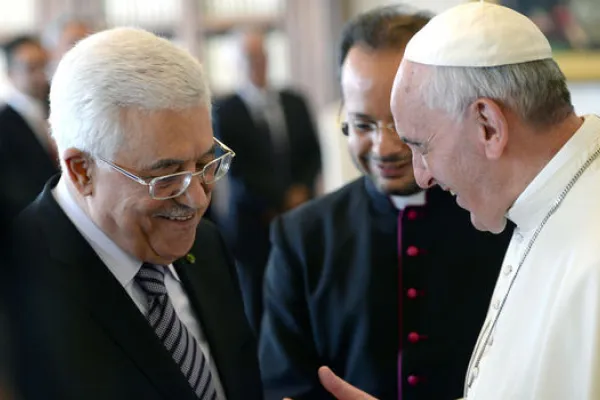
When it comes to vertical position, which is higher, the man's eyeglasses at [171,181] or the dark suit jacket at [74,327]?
the man's eyeglasses at [171,181]

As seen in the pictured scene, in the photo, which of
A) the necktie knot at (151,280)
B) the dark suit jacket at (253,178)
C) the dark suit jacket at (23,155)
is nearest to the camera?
the necktie knot at (151,280)

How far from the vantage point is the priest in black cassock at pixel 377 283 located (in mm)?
2201

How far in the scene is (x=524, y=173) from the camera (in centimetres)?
160

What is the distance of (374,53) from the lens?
7.14 ft

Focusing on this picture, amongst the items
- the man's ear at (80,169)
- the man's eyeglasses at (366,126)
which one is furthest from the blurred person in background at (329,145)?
the man's ear at (80,169)

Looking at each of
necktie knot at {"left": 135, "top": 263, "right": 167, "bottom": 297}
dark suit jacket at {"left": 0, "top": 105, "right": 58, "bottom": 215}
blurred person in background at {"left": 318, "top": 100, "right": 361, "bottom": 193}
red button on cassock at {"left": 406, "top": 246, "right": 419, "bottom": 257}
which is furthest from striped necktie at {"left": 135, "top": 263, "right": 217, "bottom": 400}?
blurred person in background at {"left": 318, "top": 100, "right": 361, "bottom": 193}

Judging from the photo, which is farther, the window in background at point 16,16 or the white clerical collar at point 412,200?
the window in background at point 16,16

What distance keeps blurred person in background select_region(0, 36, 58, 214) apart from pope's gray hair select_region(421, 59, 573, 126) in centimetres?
236

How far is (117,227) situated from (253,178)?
3201 mm

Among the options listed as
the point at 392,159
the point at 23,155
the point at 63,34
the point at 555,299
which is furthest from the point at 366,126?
the point at 63,34

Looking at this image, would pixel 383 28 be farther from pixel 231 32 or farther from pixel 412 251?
pixel 231 32

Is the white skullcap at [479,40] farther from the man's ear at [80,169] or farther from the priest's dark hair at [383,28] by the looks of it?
the man's ear at [80,169]

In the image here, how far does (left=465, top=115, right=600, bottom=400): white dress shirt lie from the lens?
1488mm

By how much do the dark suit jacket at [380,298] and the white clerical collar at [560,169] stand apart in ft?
2.14
